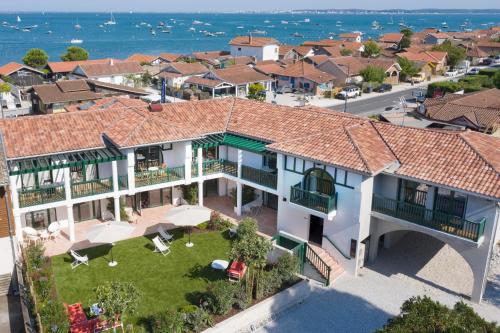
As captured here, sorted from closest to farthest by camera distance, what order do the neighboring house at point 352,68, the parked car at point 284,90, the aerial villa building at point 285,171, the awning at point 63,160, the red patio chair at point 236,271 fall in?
the aerial villa building at point 285,171, the red patio chair at point 236,271, the awning at point 63,160, the parked car at point 284,90, the neighboring house at point 352,68

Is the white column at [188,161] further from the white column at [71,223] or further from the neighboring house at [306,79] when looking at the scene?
the neighboring house at [306,79]

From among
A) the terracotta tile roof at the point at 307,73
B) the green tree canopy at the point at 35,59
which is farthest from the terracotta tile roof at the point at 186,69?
the green tree canopy at the point at 35,59

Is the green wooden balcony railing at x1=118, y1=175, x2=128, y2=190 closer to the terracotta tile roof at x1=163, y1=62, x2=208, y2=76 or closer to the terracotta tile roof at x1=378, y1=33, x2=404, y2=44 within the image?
the terracotta tile roof at x1=163, y1=62, x2=208, y2=76

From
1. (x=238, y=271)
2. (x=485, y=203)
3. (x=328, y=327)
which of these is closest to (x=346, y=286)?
(x=328, y=327)

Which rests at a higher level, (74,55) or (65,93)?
(74,55)

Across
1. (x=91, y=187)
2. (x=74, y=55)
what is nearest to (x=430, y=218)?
(x=91, y=187)

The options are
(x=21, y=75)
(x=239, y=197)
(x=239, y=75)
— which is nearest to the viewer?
(x=239, y=197)

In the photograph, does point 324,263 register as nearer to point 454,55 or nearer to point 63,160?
point 63,160

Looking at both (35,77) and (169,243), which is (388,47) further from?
(169,243)
